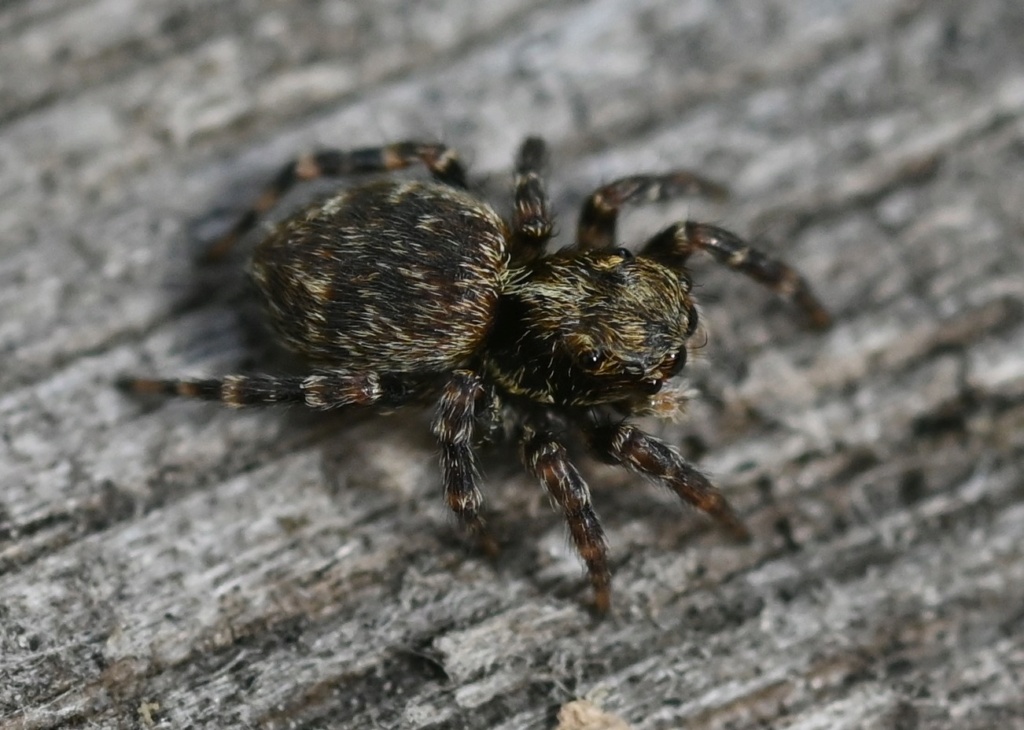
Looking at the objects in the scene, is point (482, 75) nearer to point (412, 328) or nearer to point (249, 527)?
point (412, 328)

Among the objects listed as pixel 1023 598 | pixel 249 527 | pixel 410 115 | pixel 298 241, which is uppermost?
pixel 410 115

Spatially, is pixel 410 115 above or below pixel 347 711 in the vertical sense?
above

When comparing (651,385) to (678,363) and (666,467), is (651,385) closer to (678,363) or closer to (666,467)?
(678,363)

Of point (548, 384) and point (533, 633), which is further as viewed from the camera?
point (548, 384)

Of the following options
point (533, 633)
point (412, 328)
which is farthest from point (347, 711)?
point (412, 328)

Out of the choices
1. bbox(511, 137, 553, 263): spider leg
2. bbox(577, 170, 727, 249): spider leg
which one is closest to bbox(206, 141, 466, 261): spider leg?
bbox(511, 137, 553, 263): spider leg

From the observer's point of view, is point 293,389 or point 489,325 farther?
point 489,325

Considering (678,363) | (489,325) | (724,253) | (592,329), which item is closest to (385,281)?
(489,325)
